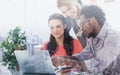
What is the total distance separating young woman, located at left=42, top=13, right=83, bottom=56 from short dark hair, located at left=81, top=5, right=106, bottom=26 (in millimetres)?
201

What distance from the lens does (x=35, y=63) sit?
2275 mm

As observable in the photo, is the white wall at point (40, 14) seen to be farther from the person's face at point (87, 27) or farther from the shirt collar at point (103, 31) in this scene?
the shirt collar at point (103, 31)

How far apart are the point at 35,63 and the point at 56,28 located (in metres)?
0.39

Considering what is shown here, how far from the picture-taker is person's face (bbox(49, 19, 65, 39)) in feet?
7.08

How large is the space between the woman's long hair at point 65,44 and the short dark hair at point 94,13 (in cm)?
25

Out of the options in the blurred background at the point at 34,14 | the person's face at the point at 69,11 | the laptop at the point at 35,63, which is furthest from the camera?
the laptop at the point at 35,63

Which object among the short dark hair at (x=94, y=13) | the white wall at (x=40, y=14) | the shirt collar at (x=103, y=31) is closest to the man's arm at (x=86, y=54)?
the shirt collar at (x=103, y=31)

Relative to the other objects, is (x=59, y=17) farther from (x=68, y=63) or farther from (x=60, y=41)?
(x=68, y=63)

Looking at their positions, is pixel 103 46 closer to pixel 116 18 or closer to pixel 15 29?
pixel 116 18

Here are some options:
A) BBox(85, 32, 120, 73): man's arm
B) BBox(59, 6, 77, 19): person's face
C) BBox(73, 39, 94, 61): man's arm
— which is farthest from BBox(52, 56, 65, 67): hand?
BBox(59, 6, 77, 19): person's face

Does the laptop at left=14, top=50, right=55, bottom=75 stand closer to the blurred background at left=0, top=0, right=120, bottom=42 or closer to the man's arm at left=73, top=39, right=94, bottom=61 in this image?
the blurred background at left=0, top=0, right=120, bottom=42

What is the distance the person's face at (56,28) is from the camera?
2.16 meters

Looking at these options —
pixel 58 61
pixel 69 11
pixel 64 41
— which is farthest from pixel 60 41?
pixel 69 11

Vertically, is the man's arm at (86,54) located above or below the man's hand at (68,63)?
above
